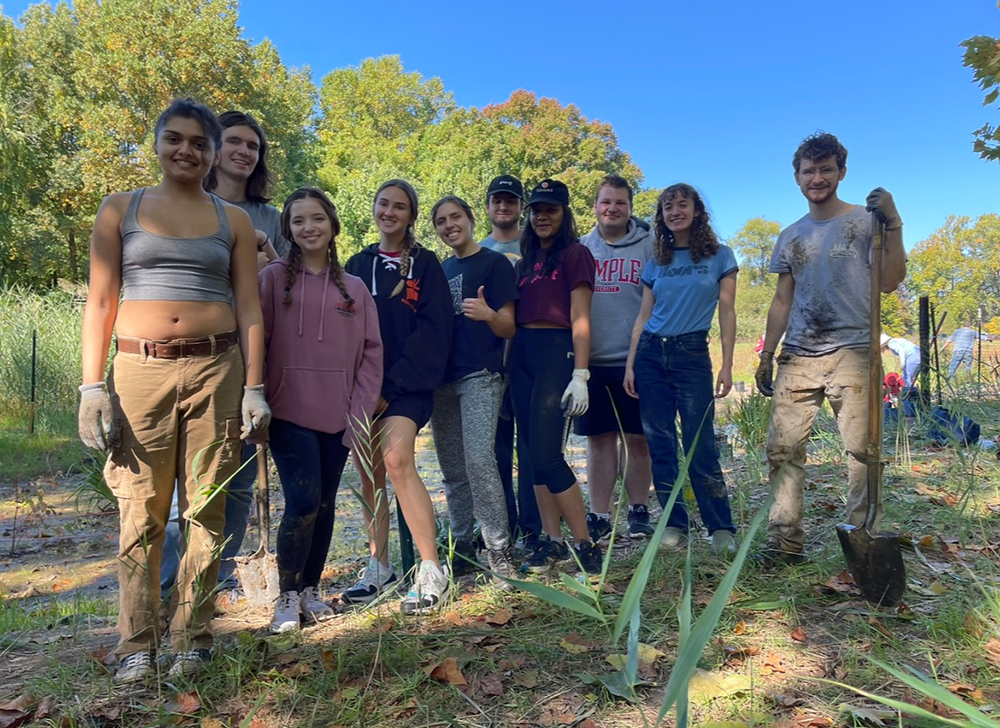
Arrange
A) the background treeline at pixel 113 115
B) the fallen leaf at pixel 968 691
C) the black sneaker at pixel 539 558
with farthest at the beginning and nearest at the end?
the background treeline at pixel 113 115 < the black sneaker at pixel 539 558 < the fallen leaf at pixel 968 691

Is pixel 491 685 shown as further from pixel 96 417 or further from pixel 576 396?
pixel 96 417

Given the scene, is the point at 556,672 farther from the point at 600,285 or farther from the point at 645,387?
the point at 600,285

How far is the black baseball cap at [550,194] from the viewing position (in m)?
3.38

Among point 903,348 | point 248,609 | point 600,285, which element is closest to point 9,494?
point 248,609

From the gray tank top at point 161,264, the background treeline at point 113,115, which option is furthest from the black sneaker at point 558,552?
the background treeline at point 113,115

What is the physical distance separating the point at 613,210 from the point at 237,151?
193 cm

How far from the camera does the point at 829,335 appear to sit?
308 centimetres

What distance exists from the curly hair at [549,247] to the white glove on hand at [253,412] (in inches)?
60.6

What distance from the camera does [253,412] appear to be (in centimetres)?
239

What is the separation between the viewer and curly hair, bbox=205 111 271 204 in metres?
3.08

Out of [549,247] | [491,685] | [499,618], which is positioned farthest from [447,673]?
[549,247]

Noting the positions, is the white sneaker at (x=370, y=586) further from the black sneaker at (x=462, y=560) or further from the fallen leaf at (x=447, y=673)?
the fallen leaf at (x=447, y=673)

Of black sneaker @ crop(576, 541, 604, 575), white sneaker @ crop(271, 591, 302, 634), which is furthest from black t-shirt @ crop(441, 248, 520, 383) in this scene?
white sneaker @ crop(271, 591, 302, 634)

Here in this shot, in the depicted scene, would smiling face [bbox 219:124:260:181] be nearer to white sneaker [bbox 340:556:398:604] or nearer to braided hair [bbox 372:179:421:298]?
braided hair [bbox 372:179:421:298]
